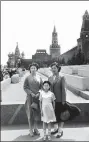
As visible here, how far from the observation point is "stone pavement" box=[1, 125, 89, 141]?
479 centimetres

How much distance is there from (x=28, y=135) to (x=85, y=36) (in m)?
67.0

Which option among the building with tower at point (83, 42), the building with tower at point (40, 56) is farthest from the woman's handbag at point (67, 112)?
the building with tower at point (40, 56)

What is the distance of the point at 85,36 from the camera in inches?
2741

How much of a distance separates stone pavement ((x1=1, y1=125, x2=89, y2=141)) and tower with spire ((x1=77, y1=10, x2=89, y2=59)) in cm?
5851

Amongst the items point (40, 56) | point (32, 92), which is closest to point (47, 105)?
point (32, 92)

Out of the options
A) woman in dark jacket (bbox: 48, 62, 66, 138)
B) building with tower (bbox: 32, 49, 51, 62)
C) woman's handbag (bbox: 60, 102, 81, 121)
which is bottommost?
woman's handbag (bbox: 60, 102, 81, 121)

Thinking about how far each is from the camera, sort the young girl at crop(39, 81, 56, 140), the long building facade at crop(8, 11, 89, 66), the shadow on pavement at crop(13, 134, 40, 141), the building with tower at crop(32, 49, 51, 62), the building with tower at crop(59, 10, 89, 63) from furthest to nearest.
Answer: the building with tower at crop(32, 49, 51, 62)
the long building facade at crop(8, 11, 89, 66)
the building with tower at crop(59, 10, 89, 63)
the shadow on pavement at crop(13, 134, 40, 141)
the young girl at crop(39, 81, 56, 140)

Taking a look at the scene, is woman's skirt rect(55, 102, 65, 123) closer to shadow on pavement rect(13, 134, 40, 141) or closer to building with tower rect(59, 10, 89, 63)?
shadow on pavement rect(13, 134, 40, 141)

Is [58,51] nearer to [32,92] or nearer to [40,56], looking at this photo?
[40,56]

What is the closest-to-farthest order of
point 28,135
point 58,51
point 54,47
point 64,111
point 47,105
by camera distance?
1. point 47,105
2. point 64,111
3. point 28,135
4. point 54,47
5. point 58,51

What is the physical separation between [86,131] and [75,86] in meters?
6.65

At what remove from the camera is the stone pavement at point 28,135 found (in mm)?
4791

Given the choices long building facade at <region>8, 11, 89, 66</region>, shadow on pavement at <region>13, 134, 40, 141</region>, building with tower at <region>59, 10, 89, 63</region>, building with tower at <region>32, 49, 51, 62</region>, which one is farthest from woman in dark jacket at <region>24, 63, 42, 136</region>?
building with tower at <region>32, 49, 51, 62</region>

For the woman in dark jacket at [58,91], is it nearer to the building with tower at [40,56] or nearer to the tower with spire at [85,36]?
the tower with spire at [85,36]
